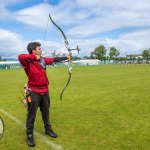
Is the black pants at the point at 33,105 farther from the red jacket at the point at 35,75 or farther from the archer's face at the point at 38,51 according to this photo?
the archer's face at the point at 38,51

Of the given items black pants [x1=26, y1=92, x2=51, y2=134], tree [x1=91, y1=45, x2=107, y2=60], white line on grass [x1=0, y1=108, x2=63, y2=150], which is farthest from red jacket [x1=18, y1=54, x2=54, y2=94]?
tree [x1=91, y1=45, x2=107, y2=60]

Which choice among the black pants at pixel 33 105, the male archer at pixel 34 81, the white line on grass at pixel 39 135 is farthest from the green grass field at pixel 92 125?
the male archer at pixel 34 81

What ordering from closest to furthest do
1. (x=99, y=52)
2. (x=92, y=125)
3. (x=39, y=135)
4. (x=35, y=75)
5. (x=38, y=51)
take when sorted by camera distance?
(x=35, y=75), (x=38, y=51), (x=39, y=135), (x=92, y=125), (x=99, y=52)

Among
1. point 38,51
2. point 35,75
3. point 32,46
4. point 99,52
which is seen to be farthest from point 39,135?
point 99,52

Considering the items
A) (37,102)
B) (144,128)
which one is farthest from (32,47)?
(144,128)

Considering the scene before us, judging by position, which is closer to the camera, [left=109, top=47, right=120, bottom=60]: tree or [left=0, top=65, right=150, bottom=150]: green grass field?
[left=0, top=65, right=150, bottom=150]: green grass field

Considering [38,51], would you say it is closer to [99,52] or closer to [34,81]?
[34,81]

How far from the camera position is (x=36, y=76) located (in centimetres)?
666

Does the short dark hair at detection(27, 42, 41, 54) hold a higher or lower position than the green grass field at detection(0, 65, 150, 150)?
higher

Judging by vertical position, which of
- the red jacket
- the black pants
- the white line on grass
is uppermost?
the red jacket

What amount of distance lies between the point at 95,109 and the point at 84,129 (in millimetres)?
2832

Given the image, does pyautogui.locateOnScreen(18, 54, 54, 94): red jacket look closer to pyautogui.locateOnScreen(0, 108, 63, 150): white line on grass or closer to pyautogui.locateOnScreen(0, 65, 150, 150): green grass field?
pyautogui.locateOnScreen(0, 108, 63, 150): white line on grass

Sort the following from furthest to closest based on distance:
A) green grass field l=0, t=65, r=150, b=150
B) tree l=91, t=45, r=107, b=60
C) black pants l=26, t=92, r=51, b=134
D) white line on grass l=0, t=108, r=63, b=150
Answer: tree l=91, t=45, r=107, b=60
black pants l=26, t=92, r=51, b=134
green grass field l=0, t=65, r=150, b=150
white line on grass l=0, t=108, r=63, b=150

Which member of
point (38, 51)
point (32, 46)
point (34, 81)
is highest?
point (32, 46)
